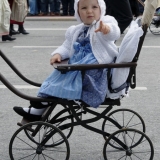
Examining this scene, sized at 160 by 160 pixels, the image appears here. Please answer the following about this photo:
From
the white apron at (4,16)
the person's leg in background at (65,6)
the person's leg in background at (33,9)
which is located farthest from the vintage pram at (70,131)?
the person's leg in background at (33,9)

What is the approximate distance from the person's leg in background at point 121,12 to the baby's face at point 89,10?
3.55 metres

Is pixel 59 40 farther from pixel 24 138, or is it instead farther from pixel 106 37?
pixel 106 37

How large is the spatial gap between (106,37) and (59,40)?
6752 mm

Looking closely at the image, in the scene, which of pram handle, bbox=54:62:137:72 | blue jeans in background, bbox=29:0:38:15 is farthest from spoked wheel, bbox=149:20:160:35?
pram handle, bbox=54:62:137:72

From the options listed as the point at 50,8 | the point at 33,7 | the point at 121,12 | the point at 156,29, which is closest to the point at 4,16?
the point at 121,12

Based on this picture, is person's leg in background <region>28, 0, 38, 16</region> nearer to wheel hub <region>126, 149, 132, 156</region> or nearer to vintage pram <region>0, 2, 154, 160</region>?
vintage pram <region>0, 2, 154, 160</region>

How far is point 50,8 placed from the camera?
49.3 feet

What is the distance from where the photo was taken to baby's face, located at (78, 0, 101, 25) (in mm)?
3930

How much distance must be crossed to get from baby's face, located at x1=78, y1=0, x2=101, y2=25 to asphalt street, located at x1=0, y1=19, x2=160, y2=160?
3.74 ft

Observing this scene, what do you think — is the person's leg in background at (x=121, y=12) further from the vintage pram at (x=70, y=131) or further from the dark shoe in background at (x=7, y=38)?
the dark shoe in background at (x=7, y=38)

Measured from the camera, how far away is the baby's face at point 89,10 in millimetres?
3930

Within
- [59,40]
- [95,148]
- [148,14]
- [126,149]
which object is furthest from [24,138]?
[59,40]

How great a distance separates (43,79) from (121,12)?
4.89 ft

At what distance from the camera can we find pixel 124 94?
154 inches
